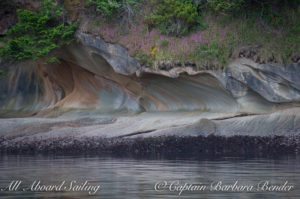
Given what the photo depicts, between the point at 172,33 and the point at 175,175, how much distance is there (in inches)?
423

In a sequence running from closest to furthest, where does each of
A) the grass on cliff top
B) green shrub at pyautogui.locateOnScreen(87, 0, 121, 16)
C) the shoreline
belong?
the shoreline
the grass on cliff top
green shrub at pyautogui.locateOnScreen(87, 0, 121, 16)

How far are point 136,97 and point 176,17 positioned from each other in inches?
156

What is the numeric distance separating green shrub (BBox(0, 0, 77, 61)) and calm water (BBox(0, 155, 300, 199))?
7.21 meters

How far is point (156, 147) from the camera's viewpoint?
16688mm

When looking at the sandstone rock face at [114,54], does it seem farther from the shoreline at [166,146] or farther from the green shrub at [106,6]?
the shoreline at [166,146]

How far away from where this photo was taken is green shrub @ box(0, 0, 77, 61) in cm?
2031

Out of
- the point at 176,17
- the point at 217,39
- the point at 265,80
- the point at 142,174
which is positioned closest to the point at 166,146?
the point at 265,80

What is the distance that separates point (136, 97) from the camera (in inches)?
867

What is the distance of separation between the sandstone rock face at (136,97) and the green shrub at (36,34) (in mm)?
874

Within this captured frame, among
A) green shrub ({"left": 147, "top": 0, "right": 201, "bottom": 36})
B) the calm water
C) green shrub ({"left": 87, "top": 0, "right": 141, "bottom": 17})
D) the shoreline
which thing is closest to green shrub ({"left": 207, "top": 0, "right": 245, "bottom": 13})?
green shrub ({"left": 147, "top": 0, "right": 201, "bottom": 36})

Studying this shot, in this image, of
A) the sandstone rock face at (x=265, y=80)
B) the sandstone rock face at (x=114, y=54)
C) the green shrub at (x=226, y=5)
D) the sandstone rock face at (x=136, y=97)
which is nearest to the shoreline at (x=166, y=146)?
the sandstone rock face at (x=136, y=97)

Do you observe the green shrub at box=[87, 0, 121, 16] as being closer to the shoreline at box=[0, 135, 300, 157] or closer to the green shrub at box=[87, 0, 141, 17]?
the green shrub at box=[87, 0, 141, 17]

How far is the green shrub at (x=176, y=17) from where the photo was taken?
19.7 metres

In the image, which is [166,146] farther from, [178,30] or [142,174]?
[142,174]
